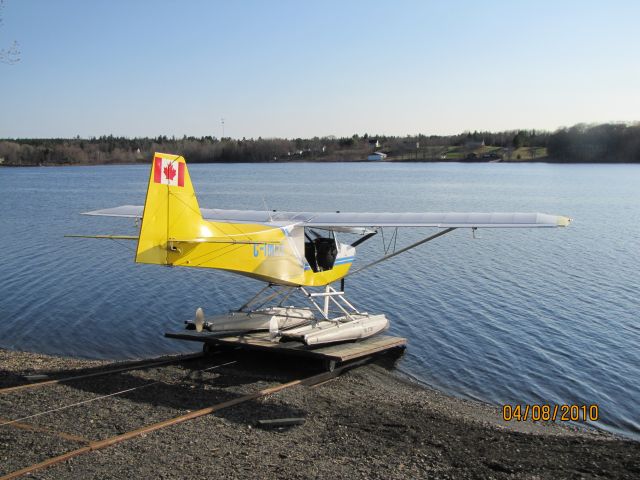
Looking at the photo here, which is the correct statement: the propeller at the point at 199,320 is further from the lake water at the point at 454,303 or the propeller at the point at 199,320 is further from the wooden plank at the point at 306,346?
the lake water at the point at 454,303

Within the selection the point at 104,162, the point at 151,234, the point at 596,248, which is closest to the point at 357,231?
the point at 151,234

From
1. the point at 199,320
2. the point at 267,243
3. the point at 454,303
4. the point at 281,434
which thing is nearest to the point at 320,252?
the point at 267,243

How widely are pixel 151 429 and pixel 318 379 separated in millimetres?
3205

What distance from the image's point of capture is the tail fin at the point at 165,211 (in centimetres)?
825

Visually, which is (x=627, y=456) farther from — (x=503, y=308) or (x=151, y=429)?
(x=503, y=308)

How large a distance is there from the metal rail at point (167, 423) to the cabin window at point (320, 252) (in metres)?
1.82

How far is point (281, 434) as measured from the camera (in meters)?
7.45

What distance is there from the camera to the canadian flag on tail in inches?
330

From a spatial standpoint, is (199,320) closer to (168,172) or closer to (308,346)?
(308,346)

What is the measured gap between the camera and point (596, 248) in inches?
961

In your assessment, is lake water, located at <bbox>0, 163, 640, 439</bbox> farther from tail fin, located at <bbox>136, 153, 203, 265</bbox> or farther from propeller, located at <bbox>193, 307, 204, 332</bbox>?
tail fin, located at <bbox>136, 153, 203, 265</bbox>
